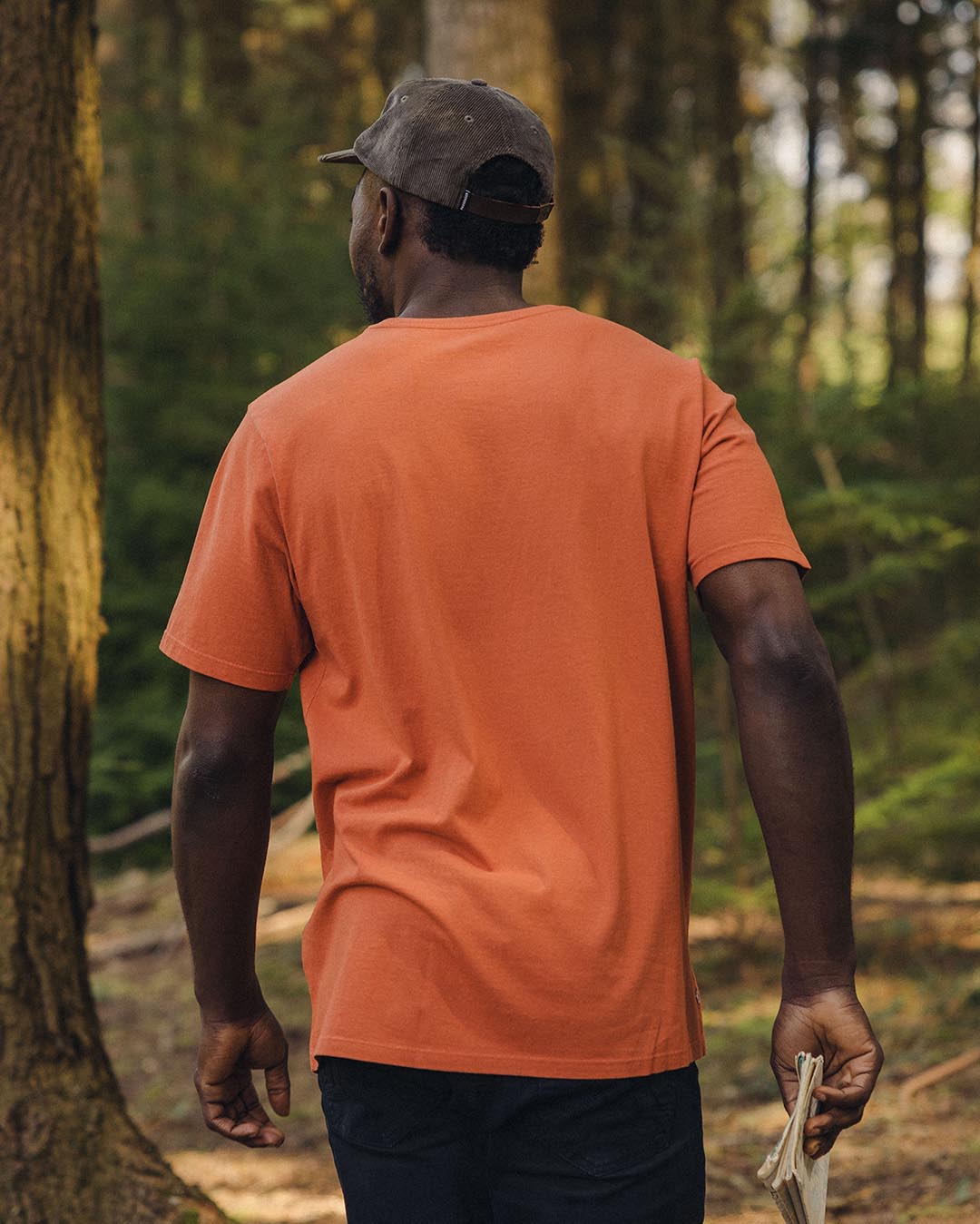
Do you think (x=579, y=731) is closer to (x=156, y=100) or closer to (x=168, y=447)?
(x=168, y=447)

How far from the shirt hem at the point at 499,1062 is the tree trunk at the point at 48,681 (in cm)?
193

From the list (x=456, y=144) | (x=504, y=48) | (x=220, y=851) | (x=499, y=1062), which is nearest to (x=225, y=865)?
(x=220, y=851)

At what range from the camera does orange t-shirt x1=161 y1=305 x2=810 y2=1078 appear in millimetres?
1875

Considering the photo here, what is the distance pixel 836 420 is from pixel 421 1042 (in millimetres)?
5704

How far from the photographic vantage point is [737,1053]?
19.0 ft

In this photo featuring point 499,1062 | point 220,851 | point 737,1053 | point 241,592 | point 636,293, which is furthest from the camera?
point 636,293

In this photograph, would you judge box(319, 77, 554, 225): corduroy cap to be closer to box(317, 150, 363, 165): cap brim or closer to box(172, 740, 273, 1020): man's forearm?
box(317, 150, 363, 165): cap brim

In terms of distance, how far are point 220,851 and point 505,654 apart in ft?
2.00

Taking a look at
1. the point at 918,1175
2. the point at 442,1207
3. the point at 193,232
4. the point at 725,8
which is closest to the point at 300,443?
the point at 442,1207

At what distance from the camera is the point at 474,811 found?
191 centimetres

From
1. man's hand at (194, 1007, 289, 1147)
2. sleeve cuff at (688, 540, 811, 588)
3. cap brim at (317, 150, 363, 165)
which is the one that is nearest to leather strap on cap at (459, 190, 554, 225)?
cap brim at (317, 150, 363, 165)

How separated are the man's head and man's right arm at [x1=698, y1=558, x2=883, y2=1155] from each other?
0.62m

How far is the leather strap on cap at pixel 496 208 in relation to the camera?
208 cm

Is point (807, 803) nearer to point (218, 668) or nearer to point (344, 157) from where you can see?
point (218, 668)
